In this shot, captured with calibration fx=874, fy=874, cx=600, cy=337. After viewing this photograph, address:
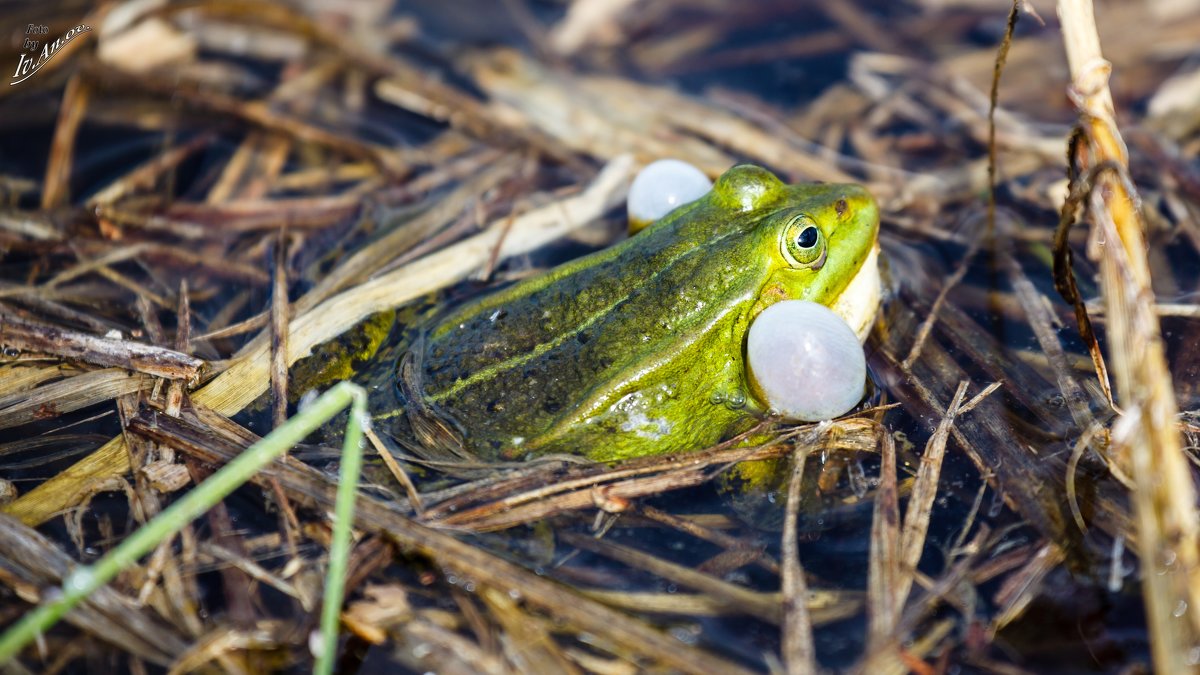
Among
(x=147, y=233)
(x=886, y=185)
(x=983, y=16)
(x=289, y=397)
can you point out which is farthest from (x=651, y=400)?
(x=983, y=16)

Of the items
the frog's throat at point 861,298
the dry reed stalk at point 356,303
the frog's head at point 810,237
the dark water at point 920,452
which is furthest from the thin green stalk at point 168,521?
the frog's throat at point 861,298

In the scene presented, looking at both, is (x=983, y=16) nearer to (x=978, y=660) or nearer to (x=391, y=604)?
(x=978, y=660)

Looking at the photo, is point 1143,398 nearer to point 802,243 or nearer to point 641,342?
point 802,243

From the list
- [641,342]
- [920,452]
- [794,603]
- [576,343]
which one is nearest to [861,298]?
[920,452]

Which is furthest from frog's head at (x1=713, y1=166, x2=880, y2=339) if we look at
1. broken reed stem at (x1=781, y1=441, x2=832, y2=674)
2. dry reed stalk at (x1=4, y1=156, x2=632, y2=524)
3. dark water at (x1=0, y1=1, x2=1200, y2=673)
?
dry reed stalk at (x1=4, y1=156, x2=632, y2=524)

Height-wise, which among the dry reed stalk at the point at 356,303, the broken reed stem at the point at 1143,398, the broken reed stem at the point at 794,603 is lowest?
the broken reed stem at the point at 794,603

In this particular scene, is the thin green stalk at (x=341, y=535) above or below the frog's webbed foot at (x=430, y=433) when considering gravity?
above

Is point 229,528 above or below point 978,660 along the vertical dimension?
above

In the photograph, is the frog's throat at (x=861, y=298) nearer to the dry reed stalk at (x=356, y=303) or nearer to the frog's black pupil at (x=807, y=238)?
the frog's black pupil at (x=807, y=238)
